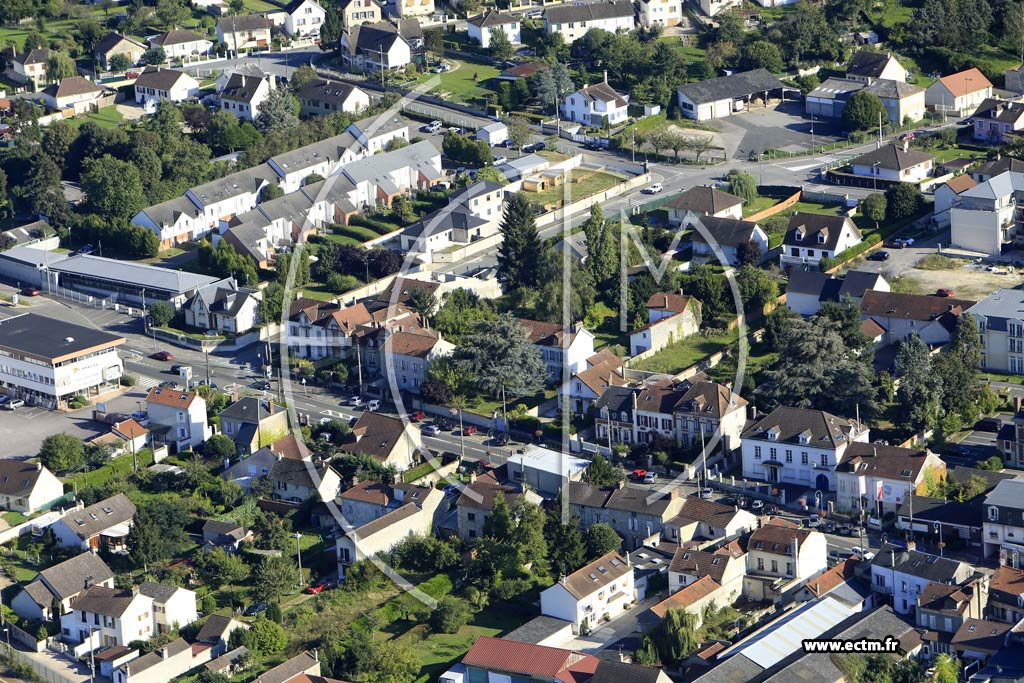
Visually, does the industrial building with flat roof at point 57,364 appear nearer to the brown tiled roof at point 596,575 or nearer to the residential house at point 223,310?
the residential house at point 223,310

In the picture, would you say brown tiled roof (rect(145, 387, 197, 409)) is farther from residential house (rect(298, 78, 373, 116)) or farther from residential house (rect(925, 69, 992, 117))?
residential house (rect(925, 69, 992, 117))

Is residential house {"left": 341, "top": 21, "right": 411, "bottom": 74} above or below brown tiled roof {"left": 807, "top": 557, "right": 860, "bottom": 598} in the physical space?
above

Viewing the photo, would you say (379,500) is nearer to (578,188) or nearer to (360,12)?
(578,188)

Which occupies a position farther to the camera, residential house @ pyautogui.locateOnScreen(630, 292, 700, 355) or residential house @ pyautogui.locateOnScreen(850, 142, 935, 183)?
residential house @ pyautogui.locateOnScreen(850, 142, 935, 183)

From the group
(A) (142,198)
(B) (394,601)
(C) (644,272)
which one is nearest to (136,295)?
(A) (142,198)

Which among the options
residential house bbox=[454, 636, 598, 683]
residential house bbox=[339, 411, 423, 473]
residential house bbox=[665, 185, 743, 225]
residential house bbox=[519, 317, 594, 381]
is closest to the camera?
residential house bbox=[454, 636, 598, 683]

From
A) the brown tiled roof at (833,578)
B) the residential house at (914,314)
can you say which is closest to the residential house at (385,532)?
the brown tiled roof at (833,578)

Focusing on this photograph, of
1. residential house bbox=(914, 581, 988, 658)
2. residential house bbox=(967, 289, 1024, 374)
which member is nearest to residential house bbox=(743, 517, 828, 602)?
residential house bbox=(914, 581, 988, 658)
